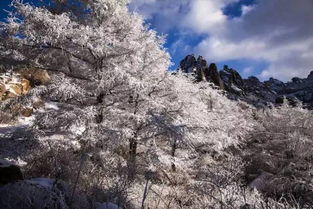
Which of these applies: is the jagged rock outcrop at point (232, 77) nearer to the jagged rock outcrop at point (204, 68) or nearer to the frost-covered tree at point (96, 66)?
the jagged rock outcrop at point (204, 68)

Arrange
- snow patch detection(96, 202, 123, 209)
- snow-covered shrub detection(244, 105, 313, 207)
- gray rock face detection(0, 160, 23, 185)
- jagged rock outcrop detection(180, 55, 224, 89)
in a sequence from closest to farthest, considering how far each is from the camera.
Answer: snow patch detection(96, 202, 123, 209) → gray rock face detection(0, 160, 23, 185) → snow-covered shrub detection(244, 105, 313, 207) → jagged rock outcrop detection(180, 55, 224, 89)

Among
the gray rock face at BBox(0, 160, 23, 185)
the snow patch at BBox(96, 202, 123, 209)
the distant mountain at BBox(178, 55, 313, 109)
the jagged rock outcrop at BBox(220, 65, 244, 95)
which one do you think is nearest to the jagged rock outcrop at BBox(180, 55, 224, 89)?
the distant mountain at BBox(178, 55, 313, 109)

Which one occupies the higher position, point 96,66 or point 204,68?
point 204,68

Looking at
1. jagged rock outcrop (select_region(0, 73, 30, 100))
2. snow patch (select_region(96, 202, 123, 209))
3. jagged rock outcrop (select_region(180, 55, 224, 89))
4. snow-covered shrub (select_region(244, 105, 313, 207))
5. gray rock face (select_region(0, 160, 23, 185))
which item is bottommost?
snow patch (select_region(96, 202, 123, 209))

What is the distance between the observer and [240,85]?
58.9m

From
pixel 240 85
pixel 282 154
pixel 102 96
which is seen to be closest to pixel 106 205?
pixel 102 96

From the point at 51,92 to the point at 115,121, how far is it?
196 cm

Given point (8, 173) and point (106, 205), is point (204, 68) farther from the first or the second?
point (106, 205)

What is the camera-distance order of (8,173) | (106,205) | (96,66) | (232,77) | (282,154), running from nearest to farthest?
(106,205) → (8,173) → (96,66) → (282,154) → (232,77)

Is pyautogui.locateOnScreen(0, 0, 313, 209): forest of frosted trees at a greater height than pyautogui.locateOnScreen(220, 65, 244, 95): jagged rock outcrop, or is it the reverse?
pyautogui.locateOnScreen(220, 65, 244, 95): jagged rock outcrop

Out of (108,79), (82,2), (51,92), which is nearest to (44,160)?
(51,92)

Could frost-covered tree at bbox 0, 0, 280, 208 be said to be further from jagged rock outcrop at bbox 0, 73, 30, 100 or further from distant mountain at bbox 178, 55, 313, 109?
distant mountain at bbox 178, 55, 313, 109

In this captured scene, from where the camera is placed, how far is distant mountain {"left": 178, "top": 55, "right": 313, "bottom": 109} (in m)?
40.8

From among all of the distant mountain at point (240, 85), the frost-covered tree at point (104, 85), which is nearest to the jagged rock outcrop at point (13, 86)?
the frost-covered tree at point (104, 85)
